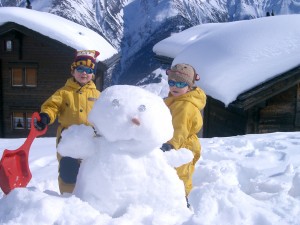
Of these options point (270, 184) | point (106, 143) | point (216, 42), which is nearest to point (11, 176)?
point (106, 143)

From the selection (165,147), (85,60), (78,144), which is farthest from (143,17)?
(78,144)

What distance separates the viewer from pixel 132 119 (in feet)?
7.86

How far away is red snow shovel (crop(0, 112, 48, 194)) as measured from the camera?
9.77 ft

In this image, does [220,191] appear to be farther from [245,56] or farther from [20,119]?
[20,119]

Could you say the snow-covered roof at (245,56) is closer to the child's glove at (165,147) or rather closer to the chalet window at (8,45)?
the child's glove at (165,147)

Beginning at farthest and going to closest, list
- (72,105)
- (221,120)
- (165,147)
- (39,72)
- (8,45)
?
(39,72), (8,45), (221,120), (72,105), (165,147)

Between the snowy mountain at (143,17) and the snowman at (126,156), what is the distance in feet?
291

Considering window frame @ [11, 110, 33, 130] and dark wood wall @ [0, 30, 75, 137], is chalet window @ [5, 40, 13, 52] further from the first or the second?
window frame @ [11, 110, 33, 130]

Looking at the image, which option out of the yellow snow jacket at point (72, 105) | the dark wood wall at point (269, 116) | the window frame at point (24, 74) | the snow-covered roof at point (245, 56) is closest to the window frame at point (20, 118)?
the window frame at point (24, 74)

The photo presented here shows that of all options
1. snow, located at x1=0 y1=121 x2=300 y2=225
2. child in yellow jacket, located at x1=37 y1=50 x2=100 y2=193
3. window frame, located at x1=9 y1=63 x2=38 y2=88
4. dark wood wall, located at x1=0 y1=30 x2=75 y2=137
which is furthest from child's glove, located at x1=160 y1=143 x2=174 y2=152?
window frame, located at x1=9 y1=63 x2=38 y2=88

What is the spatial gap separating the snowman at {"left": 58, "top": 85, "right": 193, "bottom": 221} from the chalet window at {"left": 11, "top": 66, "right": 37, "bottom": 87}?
1249 centimetres

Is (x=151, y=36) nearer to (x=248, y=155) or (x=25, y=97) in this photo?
(x=25, y=97)

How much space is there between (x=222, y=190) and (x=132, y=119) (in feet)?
4.42

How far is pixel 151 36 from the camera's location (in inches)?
4503
